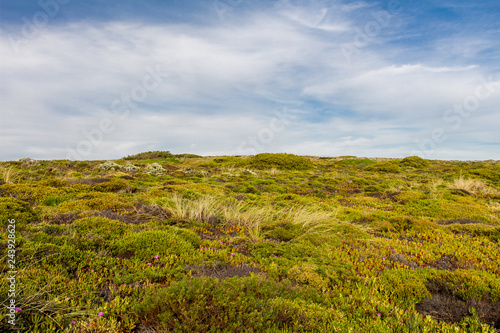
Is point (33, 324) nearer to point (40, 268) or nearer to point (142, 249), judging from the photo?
point (40, 268)

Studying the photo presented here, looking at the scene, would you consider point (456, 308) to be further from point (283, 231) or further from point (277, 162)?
point (277, 162)

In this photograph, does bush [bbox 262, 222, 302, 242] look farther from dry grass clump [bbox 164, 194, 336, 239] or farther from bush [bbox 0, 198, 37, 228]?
bush [bbox 0, 198, 37, 228]

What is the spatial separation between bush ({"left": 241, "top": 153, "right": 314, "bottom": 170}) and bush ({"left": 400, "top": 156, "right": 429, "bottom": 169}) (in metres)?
16.7

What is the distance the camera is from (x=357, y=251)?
6.49 meters

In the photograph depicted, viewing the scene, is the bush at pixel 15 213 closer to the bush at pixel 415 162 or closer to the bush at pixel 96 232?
the bush at pixel 96 232

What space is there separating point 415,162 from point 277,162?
22.8 m

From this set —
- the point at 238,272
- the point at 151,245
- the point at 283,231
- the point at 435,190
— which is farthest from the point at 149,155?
the point at 238,272

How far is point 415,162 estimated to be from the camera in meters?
41.2

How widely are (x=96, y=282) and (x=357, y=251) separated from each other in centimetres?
562

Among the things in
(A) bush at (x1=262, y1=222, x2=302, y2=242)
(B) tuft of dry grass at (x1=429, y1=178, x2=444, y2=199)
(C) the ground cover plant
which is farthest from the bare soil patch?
(B) tuft of dry grass at (x1=429, y1=178, x2=444, y2=199)

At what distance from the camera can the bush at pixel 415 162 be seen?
131 ft

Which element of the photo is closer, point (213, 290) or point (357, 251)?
point (213, 290)

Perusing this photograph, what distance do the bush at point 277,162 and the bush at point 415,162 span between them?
54.9ft

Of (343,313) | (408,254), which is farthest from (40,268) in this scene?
(408,254)
